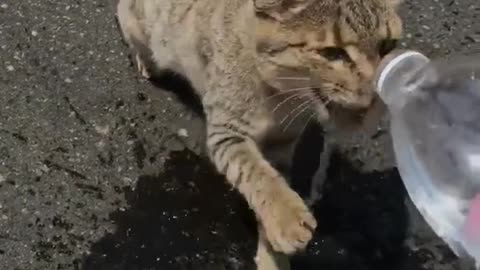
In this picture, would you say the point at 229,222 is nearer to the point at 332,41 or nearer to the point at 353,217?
the point at 353,217

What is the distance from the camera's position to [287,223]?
2137 mm

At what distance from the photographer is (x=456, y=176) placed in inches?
75.8

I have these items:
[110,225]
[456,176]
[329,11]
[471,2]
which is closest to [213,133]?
[110,225]

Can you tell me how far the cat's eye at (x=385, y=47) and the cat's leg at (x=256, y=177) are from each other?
340mm

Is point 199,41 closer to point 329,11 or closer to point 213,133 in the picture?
point 213,133

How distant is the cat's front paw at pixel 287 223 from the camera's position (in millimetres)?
2123

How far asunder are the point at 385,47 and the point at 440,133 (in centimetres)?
24

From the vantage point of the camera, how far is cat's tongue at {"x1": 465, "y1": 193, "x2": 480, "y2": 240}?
5.97ft

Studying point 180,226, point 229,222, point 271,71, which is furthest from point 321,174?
point 271,71

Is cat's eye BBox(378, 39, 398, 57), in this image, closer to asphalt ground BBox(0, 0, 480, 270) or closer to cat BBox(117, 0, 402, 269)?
cat BBox(117, 0, 402, 269)

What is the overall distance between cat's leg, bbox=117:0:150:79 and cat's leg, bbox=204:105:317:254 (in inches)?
15.6

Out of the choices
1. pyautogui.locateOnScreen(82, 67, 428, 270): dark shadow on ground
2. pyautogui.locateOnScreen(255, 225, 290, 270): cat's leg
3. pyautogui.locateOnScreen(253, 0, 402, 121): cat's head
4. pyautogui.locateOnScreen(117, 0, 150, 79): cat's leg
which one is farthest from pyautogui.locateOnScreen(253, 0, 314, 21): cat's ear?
pyautogui.locateOnScreen(117, 0, 150, 79): cat's leg

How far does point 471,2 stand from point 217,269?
45.0 inches

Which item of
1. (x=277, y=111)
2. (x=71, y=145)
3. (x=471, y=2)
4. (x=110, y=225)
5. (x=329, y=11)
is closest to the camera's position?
(x=329, y=11)
